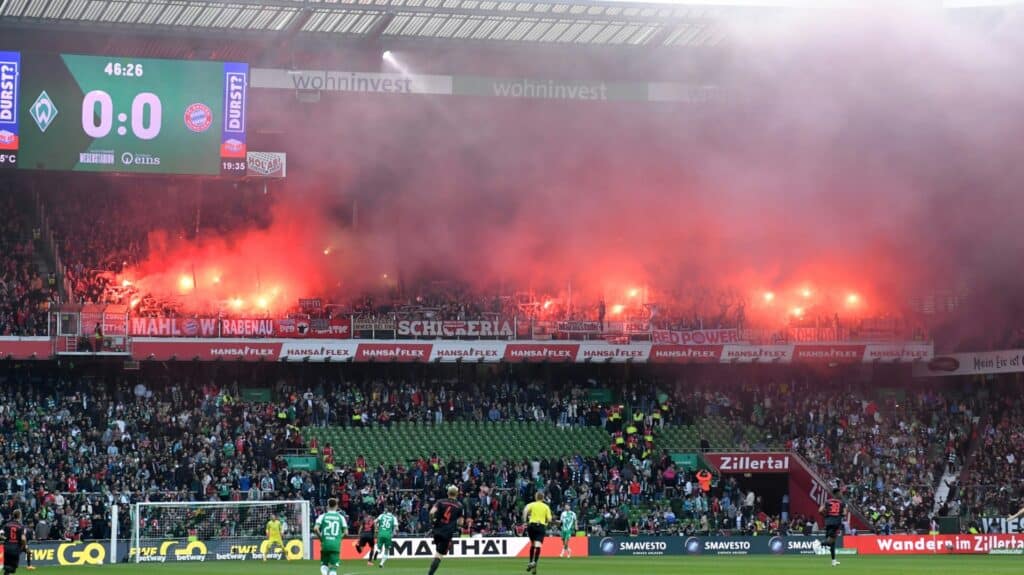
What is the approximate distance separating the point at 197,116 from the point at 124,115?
A: 213cm

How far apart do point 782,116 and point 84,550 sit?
75.7 feet

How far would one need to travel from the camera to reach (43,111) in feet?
150

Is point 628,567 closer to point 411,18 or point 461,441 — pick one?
point 461,441

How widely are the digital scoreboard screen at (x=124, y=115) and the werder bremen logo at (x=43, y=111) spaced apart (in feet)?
0.10

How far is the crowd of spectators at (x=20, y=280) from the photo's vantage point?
47.6m

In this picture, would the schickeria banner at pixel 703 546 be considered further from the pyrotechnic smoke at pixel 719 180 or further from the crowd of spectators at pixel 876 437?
the pyrotechnic smoke at pixel 719 180

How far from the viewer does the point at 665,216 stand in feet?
174

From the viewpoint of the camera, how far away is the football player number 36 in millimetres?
46031

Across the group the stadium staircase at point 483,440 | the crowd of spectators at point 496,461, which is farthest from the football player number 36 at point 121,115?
the stadium staircase at point 483,440

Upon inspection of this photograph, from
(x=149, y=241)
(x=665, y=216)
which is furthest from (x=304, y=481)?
(x=665, y=216)

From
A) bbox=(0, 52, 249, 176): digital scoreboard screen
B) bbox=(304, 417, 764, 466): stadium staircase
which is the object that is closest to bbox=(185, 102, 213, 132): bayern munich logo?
bbox=(0, 52, 249, 176): digital scoreboard screen

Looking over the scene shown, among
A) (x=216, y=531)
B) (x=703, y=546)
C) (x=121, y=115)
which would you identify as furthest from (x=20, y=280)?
(x=703, y=546)

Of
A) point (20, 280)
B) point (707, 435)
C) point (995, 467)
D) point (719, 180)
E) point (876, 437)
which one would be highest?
point (719, 180)

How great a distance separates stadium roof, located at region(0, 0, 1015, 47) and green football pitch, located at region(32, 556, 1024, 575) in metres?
16.9
